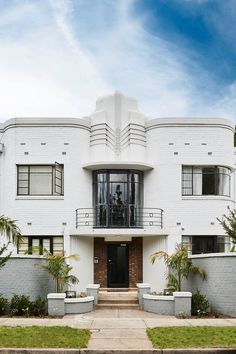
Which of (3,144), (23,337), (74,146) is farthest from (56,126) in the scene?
(23,337)

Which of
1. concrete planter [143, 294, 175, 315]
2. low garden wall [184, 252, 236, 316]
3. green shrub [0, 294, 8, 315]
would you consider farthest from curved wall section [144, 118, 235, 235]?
green shrub [0, 294, 8, 315]

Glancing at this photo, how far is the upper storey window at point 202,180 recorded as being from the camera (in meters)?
24.2

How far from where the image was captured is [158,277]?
23.1 m

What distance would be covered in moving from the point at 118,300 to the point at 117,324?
248 inches

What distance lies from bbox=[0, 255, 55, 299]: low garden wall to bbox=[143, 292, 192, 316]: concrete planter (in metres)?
4.06

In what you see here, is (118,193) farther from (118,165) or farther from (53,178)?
(53,178)

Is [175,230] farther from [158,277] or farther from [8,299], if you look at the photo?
[8,299]

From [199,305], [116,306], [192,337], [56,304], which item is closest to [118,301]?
[116,306]

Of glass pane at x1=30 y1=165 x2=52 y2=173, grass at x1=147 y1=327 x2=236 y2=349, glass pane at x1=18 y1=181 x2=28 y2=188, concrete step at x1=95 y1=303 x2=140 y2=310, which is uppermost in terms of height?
glass pane at x1=30 y1=165 x2=52 y2=173

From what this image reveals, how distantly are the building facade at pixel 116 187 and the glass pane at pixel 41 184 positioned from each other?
1.9 inches

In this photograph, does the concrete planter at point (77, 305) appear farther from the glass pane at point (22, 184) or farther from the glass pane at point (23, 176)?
the glass pane at point (23, 176)

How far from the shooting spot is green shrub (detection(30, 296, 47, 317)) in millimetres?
18117

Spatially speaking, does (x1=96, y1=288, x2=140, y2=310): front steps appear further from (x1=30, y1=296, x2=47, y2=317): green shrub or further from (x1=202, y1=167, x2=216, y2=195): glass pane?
(x1=202, y1=167, x2=216, y2=195): glass pane

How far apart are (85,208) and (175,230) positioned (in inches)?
171
